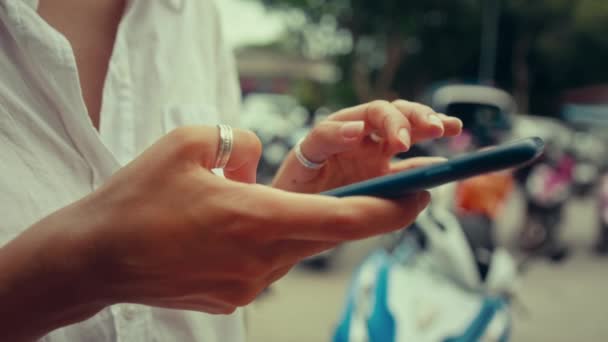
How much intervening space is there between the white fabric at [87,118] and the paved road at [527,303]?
237 centimetres

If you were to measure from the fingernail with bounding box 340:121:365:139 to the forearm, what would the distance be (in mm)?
350

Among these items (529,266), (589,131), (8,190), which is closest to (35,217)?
(8,190)

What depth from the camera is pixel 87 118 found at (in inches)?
31.3

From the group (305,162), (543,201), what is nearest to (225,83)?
(305,162)

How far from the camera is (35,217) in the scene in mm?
726

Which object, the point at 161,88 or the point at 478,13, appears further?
the point at 478,13

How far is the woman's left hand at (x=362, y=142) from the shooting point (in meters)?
0.74

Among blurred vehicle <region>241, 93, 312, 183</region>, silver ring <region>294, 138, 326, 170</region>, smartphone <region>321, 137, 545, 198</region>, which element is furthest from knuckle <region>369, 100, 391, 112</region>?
blurred vehicle <region>241, 93, 312, 183</region>

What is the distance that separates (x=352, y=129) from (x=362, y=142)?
0.04 meters

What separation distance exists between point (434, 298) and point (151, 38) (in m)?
1.55

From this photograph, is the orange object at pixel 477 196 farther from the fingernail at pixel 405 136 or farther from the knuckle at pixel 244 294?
the knuckle at pixel 244 294

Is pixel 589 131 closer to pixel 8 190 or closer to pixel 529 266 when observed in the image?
→ pixel 529 266

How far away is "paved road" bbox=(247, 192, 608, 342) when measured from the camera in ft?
12.4

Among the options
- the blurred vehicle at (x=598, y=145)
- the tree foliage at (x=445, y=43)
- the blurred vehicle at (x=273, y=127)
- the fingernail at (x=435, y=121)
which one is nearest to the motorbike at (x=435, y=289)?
the fingernail at (x=435, y=121)
